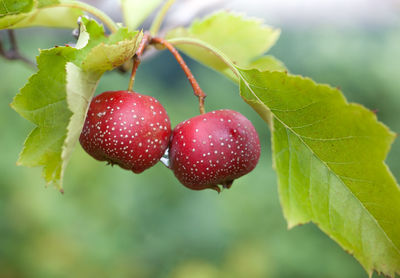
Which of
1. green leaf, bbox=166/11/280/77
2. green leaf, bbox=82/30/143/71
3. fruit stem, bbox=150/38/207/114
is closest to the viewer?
green leaf, bbox=82/30/143/71

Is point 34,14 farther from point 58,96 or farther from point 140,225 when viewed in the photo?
point 140,225

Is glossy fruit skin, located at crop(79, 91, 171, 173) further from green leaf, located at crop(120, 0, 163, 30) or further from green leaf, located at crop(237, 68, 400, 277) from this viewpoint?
green leaf, located at crop(120, 0, 163, 30)

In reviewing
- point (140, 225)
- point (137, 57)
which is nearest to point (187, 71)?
point (137, 57)

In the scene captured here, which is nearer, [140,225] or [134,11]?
[134,11]

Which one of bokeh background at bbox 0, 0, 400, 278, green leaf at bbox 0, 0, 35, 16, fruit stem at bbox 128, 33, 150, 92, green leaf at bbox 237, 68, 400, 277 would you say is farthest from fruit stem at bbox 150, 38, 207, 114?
bokeh background at bbox 0, 0, 400, 278

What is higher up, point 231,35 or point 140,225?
point 231,35

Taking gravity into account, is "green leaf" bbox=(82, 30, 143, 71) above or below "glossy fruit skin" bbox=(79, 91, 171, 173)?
above

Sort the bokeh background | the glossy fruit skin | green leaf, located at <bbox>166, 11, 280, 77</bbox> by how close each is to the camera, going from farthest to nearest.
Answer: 1. the bokeh background
2. green leaf, located at <bbox>166, 11, 280, 77</bbox>
3. the glossy fruit skin

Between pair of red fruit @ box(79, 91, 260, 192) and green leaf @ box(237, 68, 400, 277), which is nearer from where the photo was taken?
green leaf @ box(237, 68, 400, 277)
